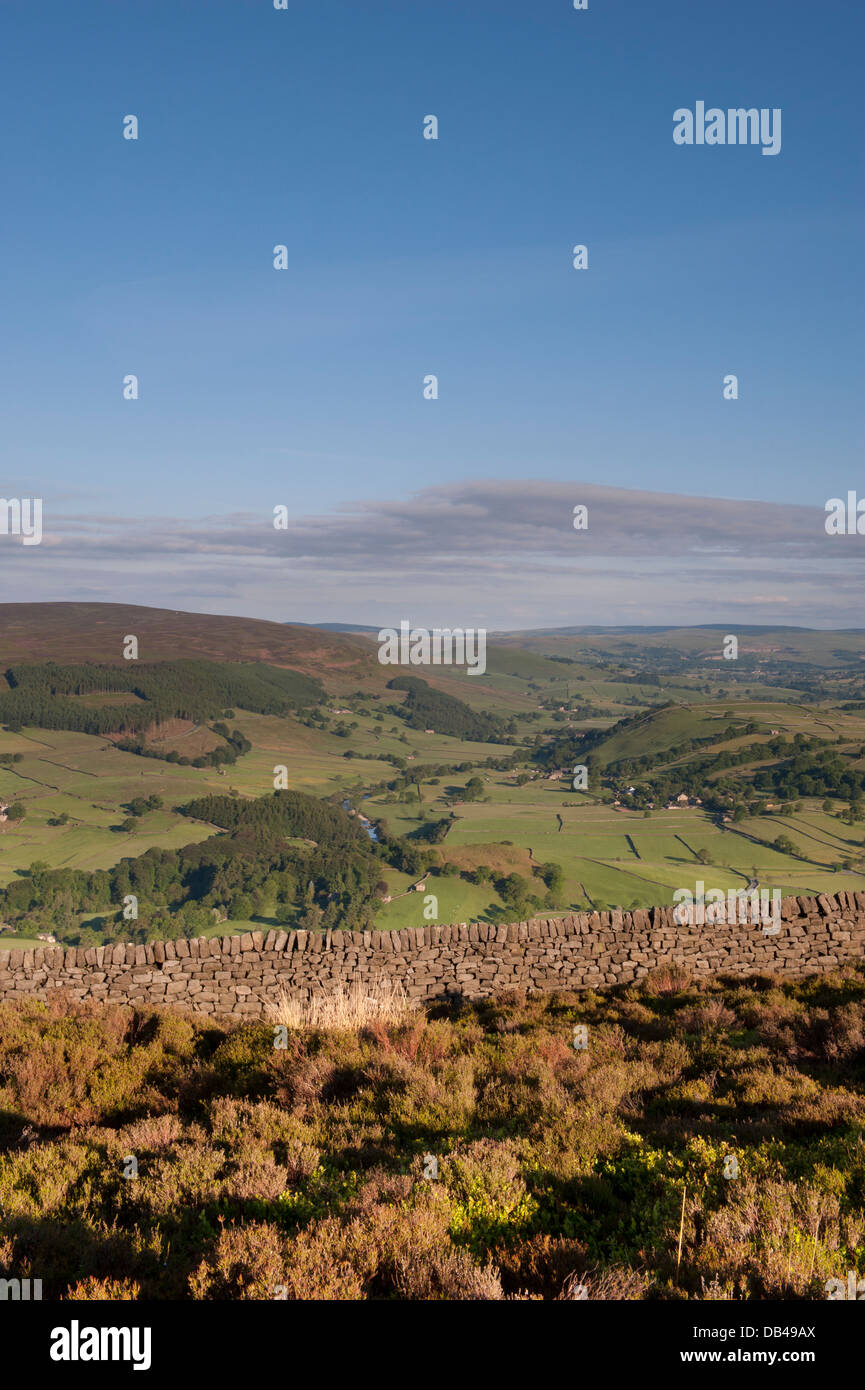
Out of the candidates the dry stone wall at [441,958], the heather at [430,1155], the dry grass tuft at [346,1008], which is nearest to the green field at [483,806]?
the dry stone wall at [441,958]

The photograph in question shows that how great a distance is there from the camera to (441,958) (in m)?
12.7

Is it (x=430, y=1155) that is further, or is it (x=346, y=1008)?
(x=346, y=1008)

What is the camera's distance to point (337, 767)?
15562 cm

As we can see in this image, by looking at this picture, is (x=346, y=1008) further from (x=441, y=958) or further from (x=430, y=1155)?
(x=430, y=1155)

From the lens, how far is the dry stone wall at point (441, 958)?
11.7 metres

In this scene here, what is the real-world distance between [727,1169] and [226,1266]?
3915mm

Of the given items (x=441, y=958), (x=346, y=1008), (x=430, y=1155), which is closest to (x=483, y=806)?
(x=441, y=958)

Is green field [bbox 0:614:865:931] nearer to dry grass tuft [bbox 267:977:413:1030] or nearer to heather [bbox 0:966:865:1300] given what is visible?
dry grass tuft [bbox 267:977:413:1030]

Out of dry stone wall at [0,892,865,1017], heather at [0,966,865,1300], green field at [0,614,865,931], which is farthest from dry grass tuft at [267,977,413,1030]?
green field at [0,614,865,931]

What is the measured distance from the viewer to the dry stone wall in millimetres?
11711


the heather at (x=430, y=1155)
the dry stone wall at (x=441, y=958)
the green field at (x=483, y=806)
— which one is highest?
the heather at (x=430, y=1155)

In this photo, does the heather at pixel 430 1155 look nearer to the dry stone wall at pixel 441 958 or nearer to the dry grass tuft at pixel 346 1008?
the dry grass tuft at pixel 346 1008
